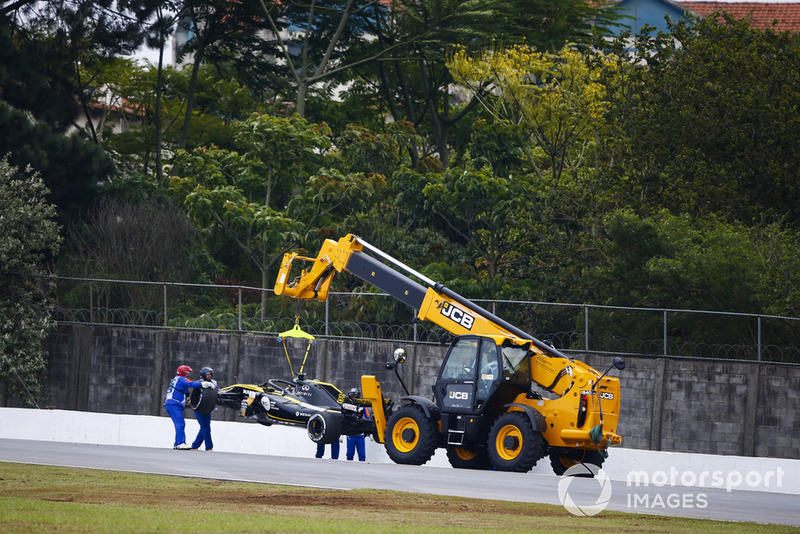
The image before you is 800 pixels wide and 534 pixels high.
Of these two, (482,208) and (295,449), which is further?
(482,208)

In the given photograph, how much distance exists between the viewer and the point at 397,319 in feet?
83.2

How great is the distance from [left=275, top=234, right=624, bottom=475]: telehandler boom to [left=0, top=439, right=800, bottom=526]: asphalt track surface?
69 centimetres

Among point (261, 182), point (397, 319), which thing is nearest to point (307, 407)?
point (397, 319)

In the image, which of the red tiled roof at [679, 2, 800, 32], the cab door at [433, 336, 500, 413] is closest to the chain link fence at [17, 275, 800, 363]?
the cab door at [433, 336, 500, 413]

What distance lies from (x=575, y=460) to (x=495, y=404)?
66.8 inches

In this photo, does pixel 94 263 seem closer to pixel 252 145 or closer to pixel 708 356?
pixel 252 145

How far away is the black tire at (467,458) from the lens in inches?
733

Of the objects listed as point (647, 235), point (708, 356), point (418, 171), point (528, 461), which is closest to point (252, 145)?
point (418, 171)

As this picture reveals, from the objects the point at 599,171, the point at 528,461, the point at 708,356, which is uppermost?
the point at 599,171

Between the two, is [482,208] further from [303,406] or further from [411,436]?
[411,436]

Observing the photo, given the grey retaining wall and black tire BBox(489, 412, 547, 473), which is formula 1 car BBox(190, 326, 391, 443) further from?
the grey retaining wall

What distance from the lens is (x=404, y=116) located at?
4159cm

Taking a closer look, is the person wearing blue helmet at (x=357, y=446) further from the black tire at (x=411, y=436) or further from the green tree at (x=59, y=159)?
the green tree at (x=59, y=159)

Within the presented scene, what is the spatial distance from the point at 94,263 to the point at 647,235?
1526cm
